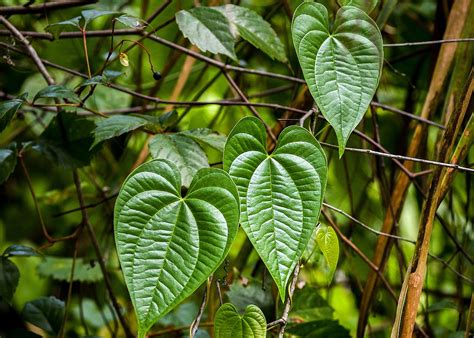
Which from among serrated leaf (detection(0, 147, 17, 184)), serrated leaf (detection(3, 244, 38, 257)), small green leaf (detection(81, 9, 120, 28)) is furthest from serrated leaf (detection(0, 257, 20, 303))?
small green leaf (detection(81, 9, 120, 28))

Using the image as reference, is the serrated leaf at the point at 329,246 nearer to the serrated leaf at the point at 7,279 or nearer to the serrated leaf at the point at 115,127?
the serrated leaf at the point at 115,127

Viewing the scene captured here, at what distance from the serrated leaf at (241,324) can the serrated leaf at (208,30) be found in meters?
0.42

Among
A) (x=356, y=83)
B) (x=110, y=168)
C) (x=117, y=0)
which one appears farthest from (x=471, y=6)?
(x=110, y=168)

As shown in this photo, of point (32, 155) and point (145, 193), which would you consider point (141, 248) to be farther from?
point (32, 155)

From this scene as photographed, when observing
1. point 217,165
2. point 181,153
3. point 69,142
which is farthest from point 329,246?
point 217,165

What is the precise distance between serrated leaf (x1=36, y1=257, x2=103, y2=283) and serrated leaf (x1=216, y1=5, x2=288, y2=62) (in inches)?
24.3

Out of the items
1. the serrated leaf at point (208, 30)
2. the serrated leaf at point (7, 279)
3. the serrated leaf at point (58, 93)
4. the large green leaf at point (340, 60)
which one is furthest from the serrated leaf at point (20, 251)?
the large green leaf at point (340, 60)

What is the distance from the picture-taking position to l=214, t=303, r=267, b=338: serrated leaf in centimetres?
66

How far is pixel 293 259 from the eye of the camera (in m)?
0.59

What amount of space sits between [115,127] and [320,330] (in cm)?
46

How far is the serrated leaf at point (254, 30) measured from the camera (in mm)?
1014

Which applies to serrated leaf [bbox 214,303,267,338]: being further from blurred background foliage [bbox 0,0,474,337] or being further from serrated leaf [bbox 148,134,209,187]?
blurred background foliage [bbox 0,0,474,337]

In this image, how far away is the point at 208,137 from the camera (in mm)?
908

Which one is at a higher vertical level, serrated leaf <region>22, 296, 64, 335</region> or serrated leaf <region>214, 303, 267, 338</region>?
serrated leaf <region>214, 303, 267, 338</region>
